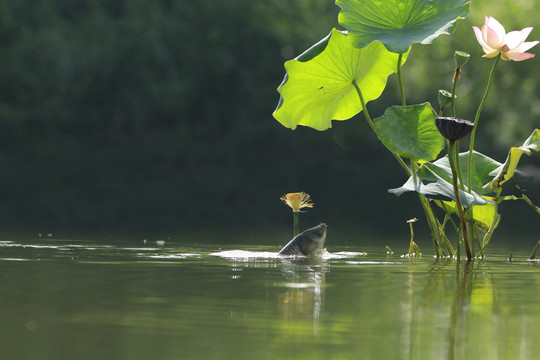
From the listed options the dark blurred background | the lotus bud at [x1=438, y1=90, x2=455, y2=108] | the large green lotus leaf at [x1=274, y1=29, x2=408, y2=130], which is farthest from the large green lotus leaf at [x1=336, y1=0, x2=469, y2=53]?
the dark blurred background

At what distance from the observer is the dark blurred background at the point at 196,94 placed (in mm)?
22609

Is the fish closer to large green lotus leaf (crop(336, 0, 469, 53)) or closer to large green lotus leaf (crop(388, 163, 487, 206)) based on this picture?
large green lotus leaf (crop(388, 163, 487, 206))

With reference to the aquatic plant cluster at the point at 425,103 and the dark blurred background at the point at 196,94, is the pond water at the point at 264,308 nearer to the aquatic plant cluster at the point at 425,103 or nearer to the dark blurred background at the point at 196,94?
the aquatic plant cluster at the point at 425,103

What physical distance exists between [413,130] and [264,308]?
90.1 inches

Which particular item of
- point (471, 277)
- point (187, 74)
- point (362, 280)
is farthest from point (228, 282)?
point (187, 74)

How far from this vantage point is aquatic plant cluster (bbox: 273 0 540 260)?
4.75 meters

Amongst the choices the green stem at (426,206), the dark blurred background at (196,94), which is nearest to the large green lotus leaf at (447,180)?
the green stem at (426,206)

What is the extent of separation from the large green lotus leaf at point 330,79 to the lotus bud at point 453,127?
2.65 ft

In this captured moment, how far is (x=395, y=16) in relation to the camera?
16.7 feet

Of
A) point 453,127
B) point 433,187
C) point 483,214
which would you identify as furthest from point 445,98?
point 483,214

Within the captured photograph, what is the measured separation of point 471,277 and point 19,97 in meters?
23.8

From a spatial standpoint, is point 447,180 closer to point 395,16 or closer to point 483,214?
point 483,214

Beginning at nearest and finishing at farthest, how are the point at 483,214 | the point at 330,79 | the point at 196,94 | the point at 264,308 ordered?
the point at 264,308, the point at 483,214, the point at 330,79, the point at 196,94

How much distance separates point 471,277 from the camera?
4219 mm
